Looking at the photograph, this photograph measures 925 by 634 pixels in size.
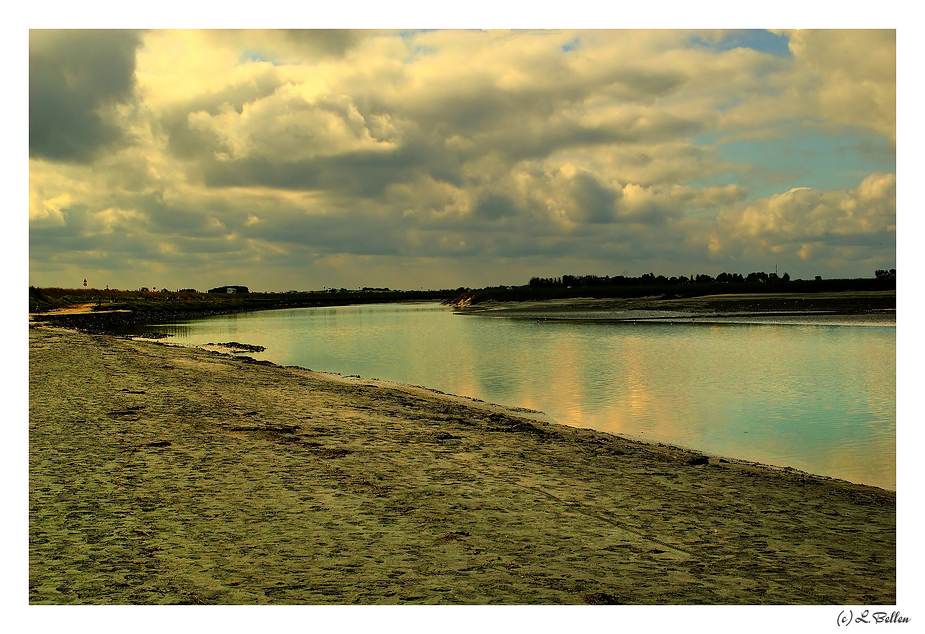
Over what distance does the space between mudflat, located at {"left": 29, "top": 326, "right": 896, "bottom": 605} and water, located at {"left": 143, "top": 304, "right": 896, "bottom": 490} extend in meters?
2.92

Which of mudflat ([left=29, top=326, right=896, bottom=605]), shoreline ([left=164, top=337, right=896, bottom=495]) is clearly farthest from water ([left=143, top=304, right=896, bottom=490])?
mudflat ([left=29, top=326, right=896, bottom=605])

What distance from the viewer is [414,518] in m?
8.20

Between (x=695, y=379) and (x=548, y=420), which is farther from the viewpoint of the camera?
(x=695, y=379)

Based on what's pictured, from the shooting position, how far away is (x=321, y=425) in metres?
14.2

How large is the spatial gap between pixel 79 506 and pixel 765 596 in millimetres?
8359

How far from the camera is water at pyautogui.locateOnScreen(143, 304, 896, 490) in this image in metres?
15.5

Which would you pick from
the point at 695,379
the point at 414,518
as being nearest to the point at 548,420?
the point at 414,518

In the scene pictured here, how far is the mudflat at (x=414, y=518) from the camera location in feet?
20.8

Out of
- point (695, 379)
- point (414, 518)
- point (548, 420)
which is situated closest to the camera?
point (414, 518)

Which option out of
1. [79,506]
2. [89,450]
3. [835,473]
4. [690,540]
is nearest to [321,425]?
[89,450]

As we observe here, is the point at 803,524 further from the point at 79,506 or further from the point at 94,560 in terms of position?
the point at 79,506

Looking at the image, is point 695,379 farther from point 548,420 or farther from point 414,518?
point 414,518

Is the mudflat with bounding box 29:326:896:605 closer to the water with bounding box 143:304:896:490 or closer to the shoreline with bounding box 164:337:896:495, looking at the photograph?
the shoreline with bounding box 164:337:896:495

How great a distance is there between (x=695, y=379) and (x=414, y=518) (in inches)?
813
